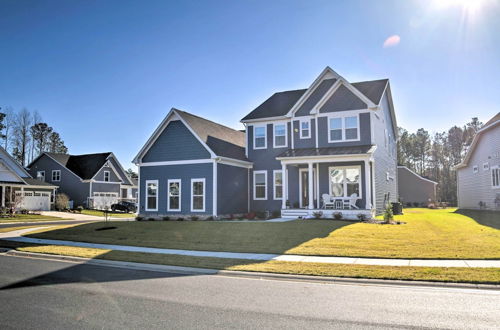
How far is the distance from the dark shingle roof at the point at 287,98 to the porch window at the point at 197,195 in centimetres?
638

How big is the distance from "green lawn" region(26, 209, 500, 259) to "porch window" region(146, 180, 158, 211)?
487cm

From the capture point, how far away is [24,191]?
41.8 m

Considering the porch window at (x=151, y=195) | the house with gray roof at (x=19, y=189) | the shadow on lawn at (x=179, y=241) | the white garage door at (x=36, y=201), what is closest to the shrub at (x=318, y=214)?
the shadow on lawn at (x=179, y=241)

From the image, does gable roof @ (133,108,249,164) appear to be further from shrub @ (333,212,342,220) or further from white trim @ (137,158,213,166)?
shrub @ (333,212,342,220)

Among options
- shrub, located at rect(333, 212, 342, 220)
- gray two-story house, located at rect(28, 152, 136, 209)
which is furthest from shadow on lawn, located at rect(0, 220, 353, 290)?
gray two-story house, located at rect(28, 152, 136, 209)

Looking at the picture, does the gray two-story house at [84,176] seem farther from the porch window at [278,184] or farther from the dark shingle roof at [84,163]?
the porch window at [278,184]

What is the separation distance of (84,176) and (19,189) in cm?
832

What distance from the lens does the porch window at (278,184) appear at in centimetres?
2653

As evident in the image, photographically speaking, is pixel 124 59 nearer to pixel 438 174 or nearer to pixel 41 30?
pixel 41 30

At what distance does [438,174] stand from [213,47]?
65.0 metres

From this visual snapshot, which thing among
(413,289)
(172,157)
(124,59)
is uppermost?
(124,59)

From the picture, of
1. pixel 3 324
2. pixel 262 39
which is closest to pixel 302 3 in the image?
pixel 262 39

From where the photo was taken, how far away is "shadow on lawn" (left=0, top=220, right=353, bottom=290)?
33.1 feet

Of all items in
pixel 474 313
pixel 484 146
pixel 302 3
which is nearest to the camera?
pixel 474 313
